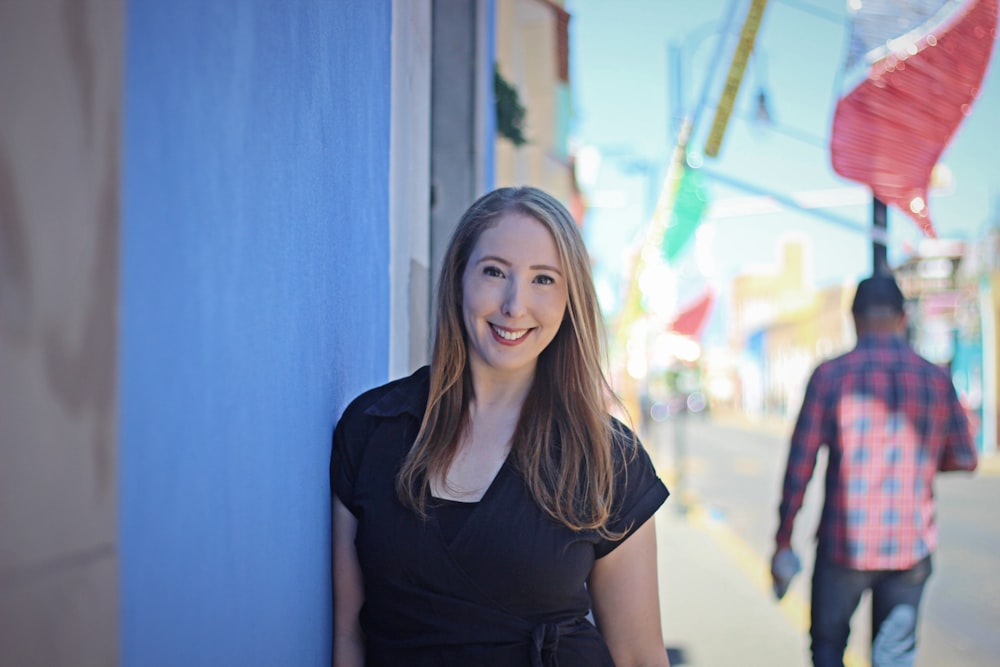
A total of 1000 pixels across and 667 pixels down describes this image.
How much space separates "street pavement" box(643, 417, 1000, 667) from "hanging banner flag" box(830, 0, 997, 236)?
2792 mm

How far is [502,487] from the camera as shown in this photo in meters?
1.94

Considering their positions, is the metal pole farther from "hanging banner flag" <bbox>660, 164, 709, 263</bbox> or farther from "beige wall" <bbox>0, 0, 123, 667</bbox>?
"beige wall" <bbox>0, 0, 123, 667</bbox>

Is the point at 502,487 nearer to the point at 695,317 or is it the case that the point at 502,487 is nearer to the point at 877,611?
the point at 877,611

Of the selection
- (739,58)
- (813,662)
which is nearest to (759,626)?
(813,662)

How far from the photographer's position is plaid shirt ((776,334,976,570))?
3.70 metres

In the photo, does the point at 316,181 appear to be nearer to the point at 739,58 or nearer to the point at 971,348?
the point at 739,58

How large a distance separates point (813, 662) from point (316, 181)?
2956mm

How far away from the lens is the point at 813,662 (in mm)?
3766

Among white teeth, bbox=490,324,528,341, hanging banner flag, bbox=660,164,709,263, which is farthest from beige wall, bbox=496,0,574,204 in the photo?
white teeth, bbox=490,324,528,341

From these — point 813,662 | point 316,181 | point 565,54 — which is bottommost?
point 813,662

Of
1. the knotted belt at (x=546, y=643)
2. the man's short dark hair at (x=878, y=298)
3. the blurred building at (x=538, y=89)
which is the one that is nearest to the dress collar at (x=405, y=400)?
the knotted belt at (x=546, y=643)

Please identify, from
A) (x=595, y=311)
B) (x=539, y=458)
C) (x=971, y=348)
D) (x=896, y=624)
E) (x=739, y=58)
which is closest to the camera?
(x=539, y=458)

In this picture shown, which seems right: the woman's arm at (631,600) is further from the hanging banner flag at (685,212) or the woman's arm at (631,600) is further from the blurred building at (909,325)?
the hanging banner flag at (685,212)

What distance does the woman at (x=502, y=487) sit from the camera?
1.87 metres
